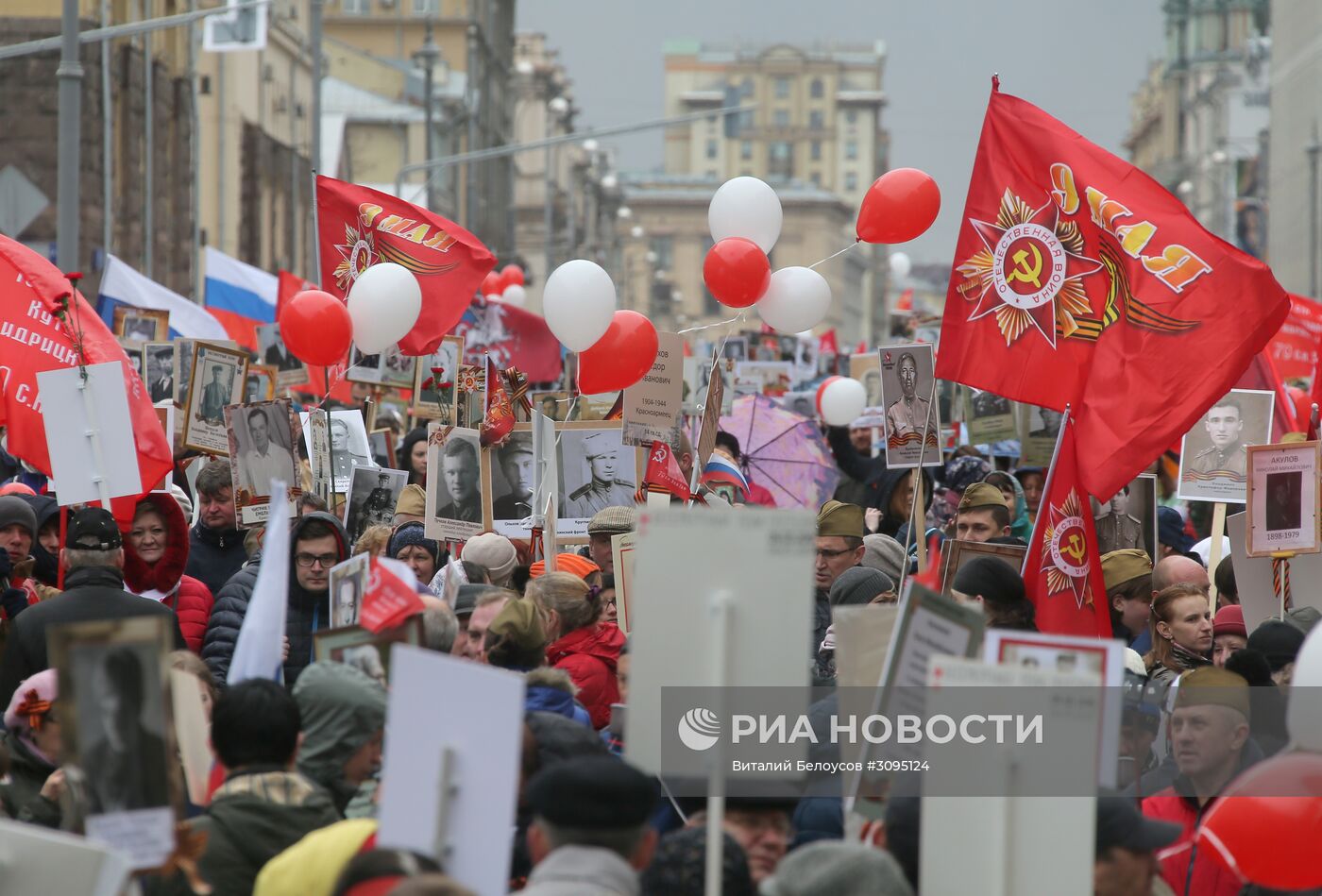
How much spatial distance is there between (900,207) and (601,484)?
1.84 meters

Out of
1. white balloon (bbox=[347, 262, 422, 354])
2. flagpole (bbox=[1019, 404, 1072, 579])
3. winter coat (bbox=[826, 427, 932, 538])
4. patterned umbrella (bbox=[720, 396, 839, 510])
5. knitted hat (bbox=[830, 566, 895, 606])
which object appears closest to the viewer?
knitted hat (bbox=[830, 566, 895, 606])

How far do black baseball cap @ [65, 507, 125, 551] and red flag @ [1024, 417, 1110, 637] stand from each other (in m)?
3.10

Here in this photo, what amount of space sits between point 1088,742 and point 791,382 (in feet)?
58.8

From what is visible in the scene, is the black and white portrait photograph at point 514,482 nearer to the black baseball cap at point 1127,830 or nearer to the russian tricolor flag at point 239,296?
the black baseball cap at point 1127,830

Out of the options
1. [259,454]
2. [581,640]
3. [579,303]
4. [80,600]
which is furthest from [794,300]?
[80,600]

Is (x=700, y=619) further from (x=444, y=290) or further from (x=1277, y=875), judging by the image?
(x=444, y=290)

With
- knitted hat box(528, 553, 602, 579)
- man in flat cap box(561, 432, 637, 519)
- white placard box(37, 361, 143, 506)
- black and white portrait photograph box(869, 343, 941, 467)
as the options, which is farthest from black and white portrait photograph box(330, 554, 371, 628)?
black and white portrait photograph box(869, 343, 941, 467)

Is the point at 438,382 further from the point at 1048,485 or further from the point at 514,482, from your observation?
the point at 1048,485

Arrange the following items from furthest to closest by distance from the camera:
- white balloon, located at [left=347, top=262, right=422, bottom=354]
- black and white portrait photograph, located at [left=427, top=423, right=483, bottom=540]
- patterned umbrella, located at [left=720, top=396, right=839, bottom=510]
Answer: patterned umbrella, located at [left=720, top=396, right=839, bottom=510] → white balloon, located at [left=347, top=262, right=422, bottom=354] → black and white portrait photograph, located at [left=427, top=423, right=483, bottom=540]

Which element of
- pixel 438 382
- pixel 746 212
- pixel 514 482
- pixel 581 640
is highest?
pixel 746 212

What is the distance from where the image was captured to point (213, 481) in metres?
8.86

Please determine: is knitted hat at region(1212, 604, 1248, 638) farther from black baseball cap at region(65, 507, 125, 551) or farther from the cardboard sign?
black baseball cap at region(65, 507, 125, 551)

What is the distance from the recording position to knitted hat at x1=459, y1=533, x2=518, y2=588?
8.09 metres

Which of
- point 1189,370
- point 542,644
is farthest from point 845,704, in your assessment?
point 1189,370
